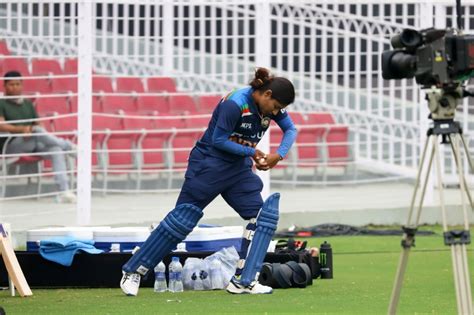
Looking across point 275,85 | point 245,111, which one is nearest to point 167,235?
point 245,111

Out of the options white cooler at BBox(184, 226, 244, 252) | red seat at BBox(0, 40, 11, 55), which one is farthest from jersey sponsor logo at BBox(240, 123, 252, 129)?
red seat at BBox(0, 40, 11, 55)

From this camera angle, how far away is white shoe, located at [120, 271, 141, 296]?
12.7 m

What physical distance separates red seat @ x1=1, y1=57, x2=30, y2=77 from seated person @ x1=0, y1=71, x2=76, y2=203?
1.32 metres

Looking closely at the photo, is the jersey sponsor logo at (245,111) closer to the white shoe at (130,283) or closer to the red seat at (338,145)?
the white shoe at (130,283)

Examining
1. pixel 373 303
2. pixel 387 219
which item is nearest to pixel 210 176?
pixel 373 303

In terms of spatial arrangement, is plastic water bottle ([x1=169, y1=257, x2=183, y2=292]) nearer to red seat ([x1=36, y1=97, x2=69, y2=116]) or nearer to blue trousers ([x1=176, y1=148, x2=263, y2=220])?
blue trousers ([x1=176, y1=148, x2=263, y2=220])

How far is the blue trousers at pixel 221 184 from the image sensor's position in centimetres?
1257

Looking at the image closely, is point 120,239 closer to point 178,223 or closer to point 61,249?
point 61,249

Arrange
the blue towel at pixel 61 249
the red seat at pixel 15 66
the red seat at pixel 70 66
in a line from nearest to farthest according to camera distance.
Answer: the blue towel at pixel 61 249, the red seat at pixel 15 66, the red seat at pixel 70 66

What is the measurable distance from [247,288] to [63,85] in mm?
8034

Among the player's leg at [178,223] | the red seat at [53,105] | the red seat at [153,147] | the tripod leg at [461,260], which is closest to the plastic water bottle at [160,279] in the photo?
the player's leg at [178,223]

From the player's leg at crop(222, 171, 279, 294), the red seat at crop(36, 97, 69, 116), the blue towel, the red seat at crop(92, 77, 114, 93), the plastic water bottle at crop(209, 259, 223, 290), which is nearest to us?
the player's leg at crop(222, 171, 279, 294)

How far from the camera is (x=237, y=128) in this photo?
A: 41.0ft

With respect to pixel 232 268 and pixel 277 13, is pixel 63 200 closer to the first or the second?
pixel 277 13
